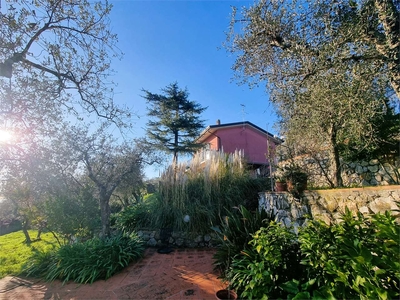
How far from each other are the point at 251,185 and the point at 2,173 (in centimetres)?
674

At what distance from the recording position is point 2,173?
482cm

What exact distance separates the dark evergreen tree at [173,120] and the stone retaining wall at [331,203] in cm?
1006

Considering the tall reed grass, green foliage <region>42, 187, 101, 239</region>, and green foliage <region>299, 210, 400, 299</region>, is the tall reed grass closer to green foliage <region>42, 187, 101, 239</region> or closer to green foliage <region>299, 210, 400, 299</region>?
green foliage <region>42, 187, 101, 239</region>

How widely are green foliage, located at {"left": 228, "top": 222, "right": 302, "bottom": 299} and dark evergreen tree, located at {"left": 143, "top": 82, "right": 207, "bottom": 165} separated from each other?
11.5 m

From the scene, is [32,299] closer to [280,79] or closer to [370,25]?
[280,79]

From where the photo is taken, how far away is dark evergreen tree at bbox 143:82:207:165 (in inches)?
544

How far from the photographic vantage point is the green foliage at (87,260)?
329 cm

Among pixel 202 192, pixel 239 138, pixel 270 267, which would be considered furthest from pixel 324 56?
pixel 239 138

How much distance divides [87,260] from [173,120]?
11342 millimetres

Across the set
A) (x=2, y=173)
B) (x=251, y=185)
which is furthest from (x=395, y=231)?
(x=2, y=173)

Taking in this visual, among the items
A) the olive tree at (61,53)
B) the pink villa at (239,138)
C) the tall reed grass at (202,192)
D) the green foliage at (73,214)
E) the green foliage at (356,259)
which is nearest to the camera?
the green foliage at (356,259)

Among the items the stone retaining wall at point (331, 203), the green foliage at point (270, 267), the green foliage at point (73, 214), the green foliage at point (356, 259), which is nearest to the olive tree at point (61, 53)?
the green foliage at point (73, 214)

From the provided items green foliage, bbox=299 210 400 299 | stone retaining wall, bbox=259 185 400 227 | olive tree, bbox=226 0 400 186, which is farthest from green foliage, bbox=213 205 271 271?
olive tree, bbox=226 0 400 186

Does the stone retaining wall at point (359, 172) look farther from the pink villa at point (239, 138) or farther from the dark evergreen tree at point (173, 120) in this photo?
the dark evergreen tree at point (173, 120)
